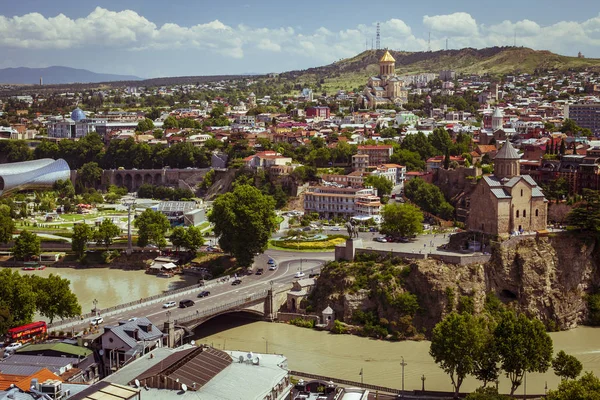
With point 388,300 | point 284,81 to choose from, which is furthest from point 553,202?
point 284,81

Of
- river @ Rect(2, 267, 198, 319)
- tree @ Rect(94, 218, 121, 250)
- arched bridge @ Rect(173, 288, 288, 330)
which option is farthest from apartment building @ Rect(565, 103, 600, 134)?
arched bridge @ Rect(173, 288, 288, 330)

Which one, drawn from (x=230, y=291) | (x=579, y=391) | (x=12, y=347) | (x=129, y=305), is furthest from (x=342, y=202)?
(x=579, y=391)

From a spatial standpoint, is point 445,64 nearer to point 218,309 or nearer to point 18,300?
point 218,309

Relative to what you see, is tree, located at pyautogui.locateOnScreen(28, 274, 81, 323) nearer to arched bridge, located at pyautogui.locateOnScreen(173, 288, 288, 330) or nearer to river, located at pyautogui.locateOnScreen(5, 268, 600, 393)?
arched bridge, located at pyautogui.locateOnScreen(173, 288, 288, 330)

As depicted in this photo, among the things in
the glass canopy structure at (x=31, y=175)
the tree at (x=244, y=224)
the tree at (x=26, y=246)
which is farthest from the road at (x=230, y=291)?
the glass canopy structure at (x=31, y=175)

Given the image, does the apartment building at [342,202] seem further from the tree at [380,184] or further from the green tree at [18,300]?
the green tree at [18,300]
